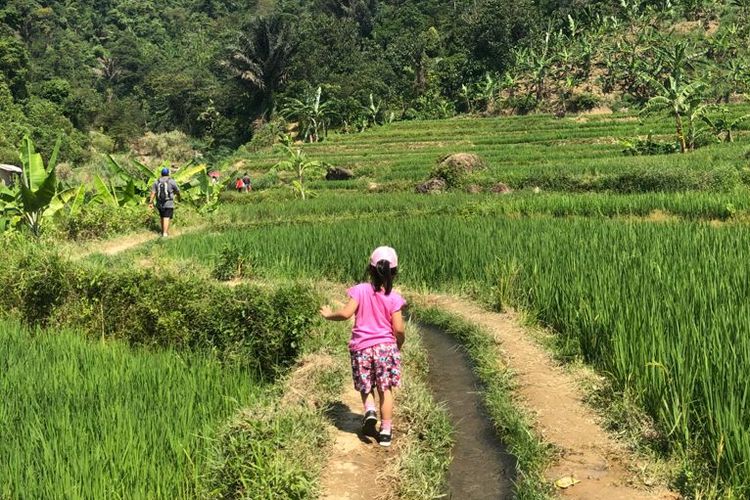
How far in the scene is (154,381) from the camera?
173 inches

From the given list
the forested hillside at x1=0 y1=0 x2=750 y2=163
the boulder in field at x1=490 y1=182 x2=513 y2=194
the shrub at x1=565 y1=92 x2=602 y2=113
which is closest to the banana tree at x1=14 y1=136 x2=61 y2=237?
the boulder in field at x1=490 y1=182 x2=513 y2=194

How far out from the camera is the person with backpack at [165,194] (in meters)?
11.4

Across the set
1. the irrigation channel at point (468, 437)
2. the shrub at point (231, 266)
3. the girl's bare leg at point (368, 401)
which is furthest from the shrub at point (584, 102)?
the girl's bare leg at point (368, 401)

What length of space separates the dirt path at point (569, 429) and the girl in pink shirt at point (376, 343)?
110 centimetres

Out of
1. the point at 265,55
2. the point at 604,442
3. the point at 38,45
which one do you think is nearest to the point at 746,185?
the point at 604,442

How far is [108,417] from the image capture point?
3.64 m

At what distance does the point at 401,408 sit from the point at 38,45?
278ft

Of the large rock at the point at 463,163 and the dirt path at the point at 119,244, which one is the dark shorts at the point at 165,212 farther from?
the large rock at the point at 463,163

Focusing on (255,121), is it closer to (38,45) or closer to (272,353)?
(38,45)

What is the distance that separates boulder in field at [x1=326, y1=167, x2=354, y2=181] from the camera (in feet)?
94.0

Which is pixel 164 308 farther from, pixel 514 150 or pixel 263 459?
pixel 514 150

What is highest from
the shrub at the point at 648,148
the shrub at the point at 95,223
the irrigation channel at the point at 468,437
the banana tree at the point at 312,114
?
the banana tree at the point at 312,114

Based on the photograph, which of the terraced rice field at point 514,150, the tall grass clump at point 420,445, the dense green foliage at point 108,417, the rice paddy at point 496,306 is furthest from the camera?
the terraced rice field at point 514,150

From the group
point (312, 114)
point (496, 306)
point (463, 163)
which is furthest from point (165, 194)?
point (312, 114)
